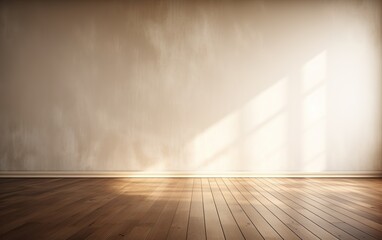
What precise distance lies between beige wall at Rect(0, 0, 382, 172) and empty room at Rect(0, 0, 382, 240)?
0.02m

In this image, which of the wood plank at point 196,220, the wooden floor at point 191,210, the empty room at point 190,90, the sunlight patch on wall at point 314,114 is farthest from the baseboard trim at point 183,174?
the wood plank at point 196,220

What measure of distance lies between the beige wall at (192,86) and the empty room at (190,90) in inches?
0.7

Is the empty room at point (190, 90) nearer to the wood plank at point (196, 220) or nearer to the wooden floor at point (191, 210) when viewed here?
the wooden floor at point (191, 210)

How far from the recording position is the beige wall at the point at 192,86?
15.2 ft

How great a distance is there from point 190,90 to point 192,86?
7cm

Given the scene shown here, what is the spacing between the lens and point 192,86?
4.70m

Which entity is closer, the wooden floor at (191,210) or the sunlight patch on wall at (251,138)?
the wooden floor at (191,210)

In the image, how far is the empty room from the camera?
15.1ft

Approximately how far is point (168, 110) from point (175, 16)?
1.58 meters

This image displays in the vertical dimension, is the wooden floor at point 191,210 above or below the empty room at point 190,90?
below

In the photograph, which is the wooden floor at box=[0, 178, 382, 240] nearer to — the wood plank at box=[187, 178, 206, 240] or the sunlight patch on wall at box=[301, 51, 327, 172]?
the wood plank at box=[187, 178, 206, 240]

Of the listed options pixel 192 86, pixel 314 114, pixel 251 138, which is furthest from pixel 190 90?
pixel 314 114

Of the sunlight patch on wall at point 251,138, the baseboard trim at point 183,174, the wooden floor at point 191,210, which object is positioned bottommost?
the wooden floor at point 191,210

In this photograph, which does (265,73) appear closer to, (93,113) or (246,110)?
(246,110)
